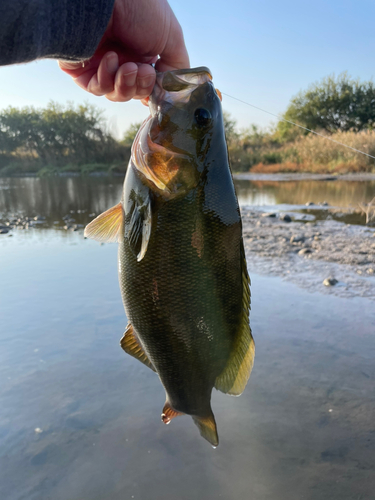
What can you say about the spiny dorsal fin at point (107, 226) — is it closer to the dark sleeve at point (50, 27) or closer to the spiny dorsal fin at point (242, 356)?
the spiny dorsal fin at point (242, 356)

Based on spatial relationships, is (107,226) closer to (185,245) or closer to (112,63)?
(185,245)

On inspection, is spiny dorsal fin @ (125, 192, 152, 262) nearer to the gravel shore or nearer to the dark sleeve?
the dark sleeve

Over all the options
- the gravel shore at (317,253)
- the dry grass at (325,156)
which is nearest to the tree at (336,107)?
the dry grass at (325,156)

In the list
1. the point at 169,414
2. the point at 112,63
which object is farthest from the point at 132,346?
the point at 112,63

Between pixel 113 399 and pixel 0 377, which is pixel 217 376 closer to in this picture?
pixel 113 399

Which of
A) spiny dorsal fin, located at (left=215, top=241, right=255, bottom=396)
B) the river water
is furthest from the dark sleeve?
the river water

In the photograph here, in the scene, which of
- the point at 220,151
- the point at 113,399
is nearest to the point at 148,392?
the point at 113,399

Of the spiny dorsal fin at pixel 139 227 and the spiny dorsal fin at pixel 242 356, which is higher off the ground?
the spiny dorsal fin at pixel 139 227
